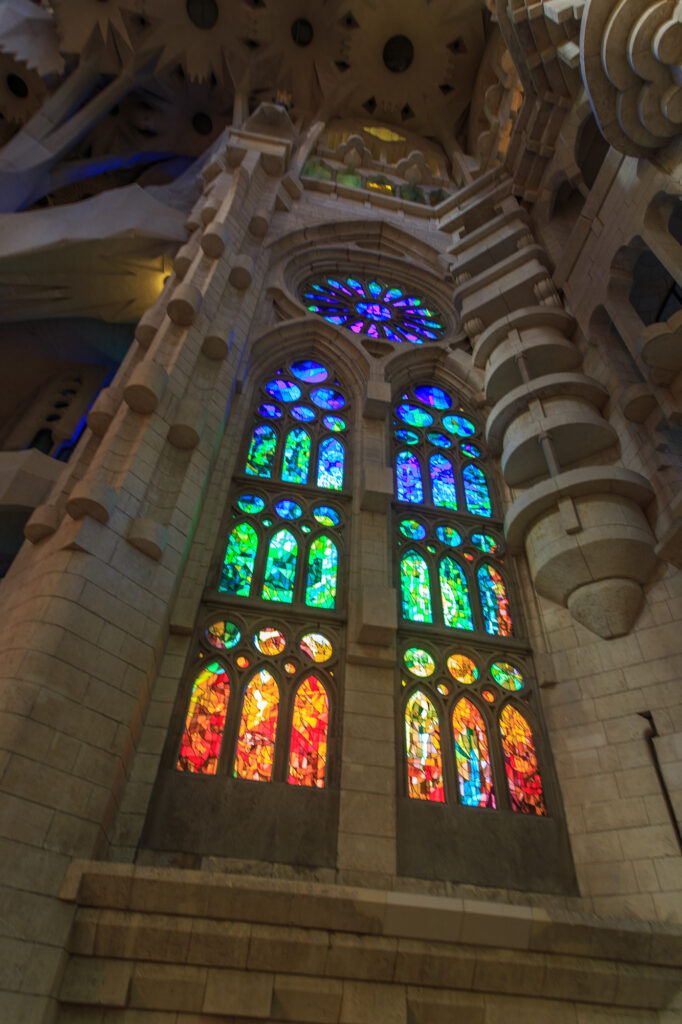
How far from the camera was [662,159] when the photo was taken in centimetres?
682

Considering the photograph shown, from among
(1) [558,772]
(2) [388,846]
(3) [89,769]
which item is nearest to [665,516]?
(1) [558,772]

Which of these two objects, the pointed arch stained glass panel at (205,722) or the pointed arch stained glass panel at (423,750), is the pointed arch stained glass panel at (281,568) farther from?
the pointed arch stained glass panel at (423,750)

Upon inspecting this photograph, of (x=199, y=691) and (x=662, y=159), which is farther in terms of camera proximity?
(x=662, y=159)

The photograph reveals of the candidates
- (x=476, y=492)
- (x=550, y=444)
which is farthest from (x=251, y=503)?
(x=550, y=444)

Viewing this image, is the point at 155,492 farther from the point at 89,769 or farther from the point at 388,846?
the point at 388,846

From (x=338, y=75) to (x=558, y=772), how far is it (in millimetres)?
18255

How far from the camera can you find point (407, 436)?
392 inches

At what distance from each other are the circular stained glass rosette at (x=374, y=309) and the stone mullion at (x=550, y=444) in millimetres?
1198

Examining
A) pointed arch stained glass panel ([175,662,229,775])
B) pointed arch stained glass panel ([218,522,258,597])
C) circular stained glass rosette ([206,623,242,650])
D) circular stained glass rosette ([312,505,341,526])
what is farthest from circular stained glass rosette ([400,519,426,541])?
pointed arch stained glass panel ([175,662,229,775])

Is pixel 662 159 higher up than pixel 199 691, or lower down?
higher up

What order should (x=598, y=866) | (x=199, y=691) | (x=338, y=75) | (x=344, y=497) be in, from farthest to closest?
(x=338, y=75), (x=344, y=497), (x=199, y=691), (x=598, y=866)

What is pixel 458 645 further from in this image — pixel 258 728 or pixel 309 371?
pixel 309 371

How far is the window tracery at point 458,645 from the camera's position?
6.29 m

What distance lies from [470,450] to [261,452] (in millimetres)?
3151
